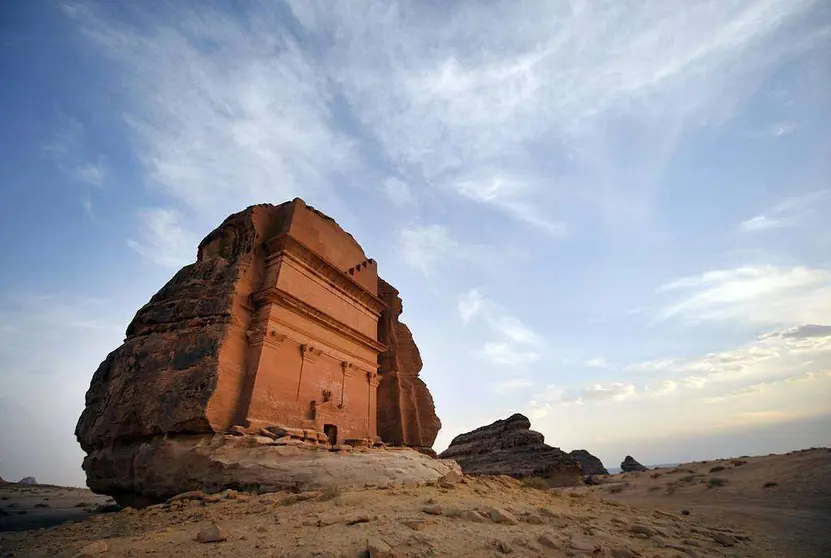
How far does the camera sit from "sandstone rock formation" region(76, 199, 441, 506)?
29.8 ft

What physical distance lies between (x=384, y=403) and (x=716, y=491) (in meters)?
12.6

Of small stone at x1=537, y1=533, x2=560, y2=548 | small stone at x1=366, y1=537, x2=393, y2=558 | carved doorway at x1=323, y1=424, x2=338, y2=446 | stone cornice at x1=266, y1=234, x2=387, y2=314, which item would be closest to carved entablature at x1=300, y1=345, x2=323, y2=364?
carved doorway at x1=323, y1=424, x2=338, y2=446

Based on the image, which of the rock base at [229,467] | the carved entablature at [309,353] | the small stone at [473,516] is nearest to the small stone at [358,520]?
the small stone at [473,516]

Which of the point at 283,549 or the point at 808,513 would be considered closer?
the point at 283,549

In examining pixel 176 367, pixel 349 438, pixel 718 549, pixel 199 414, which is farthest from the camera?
pixel 349 438

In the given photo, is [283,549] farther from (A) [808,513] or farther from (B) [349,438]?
(A) [808,513]

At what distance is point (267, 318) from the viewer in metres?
10.9

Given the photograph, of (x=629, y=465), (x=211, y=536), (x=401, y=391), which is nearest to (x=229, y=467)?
(x=211, y=536)

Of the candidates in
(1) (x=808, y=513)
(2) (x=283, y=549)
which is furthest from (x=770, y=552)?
(2) (x=283, y=549)

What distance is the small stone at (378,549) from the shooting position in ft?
12.0

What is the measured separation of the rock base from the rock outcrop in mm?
14077

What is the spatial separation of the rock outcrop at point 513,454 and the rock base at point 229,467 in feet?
46.2

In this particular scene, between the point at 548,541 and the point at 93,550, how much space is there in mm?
5092

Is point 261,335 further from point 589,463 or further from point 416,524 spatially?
point 589,463
